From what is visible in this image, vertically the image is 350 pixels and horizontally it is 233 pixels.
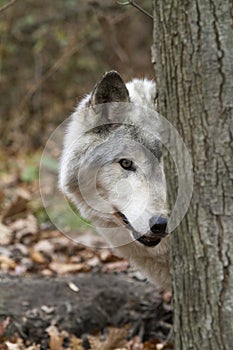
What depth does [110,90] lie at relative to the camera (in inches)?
163

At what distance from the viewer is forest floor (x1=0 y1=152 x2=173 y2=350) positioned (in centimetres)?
476

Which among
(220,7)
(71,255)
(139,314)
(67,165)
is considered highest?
(220,7)

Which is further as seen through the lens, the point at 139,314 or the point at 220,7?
the point at 139,314

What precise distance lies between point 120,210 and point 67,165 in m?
0.59

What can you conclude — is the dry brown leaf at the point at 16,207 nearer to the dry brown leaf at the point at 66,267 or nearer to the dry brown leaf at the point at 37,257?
the dry brown leaf at the point at 37,257

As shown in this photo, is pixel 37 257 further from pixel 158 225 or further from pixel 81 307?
pixel 158 225

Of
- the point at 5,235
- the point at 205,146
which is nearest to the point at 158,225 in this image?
the point at 205,146

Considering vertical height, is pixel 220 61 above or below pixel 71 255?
above

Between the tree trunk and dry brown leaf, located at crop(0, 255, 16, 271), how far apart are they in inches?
140

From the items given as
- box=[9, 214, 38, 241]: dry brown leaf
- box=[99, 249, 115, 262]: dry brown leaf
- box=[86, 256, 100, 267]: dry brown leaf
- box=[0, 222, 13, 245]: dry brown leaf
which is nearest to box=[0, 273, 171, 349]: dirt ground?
box=[86, 256, 100, 267]: dry brown leaf

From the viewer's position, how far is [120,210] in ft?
13.6

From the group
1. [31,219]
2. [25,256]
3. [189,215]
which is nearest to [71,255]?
[25,256]

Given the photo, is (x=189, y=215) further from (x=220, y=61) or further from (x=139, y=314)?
(x=139, y=314)

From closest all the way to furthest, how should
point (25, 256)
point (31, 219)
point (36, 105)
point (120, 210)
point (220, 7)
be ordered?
point (220, 7) < point (120, 210) < point (25, 256) < point (31, 219) < point (36, 105)
